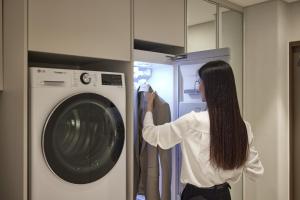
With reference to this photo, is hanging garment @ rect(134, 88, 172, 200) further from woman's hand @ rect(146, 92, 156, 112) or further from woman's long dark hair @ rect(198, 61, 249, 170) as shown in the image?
woman's long dark hair @ rect(198, 61, 249, 170)

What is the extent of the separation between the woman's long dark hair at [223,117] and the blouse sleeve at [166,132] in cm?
18

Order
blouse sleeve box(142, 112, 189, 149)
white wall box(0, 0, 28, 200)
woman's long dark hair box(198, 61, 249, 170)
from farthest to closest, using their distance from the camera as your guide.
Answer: blouse sleeve box(142, 112, 189, 149), woman's long dark hair box(198, 61, 249, 170), white wall box(0, 0, 28, 200)

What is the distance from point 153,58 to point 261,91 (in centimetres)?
142

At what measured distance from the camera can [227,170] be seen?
1732mm

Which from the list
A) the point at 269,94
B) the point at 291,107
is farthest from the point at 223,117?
the point at 291,107

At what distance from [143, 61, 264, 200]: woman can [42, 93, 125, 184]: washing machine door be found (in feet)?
1.26

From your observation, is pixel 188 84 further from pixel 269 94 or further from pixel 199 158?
pixel 269 94

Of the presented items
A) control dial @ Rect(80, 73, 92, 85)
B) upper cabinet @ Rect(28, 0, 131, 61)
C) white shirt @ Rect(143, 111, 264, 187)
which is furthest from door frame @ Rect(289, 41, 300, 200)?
control dial @ Rect(80, 73, 92, 85)

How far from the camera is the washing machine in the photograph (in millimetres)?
1598

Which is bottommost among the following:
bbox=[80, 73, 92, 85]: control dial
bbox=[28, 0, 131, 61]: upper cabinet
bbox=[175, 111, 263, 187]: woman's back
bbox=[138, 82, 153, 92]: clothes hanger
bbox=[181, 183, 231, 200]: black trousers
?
bbox=[181, 183, 231, 200]: black trousers

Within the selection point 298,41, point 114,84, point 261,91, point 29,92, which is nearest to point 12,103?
point 29,92

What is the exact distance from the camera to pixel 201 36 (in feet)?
8.82

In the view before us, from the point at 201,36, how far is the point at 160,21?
1.87 ft

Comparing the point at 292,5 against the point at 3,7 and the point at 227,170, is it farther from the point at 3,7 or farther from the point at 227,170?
the point at 3,7
